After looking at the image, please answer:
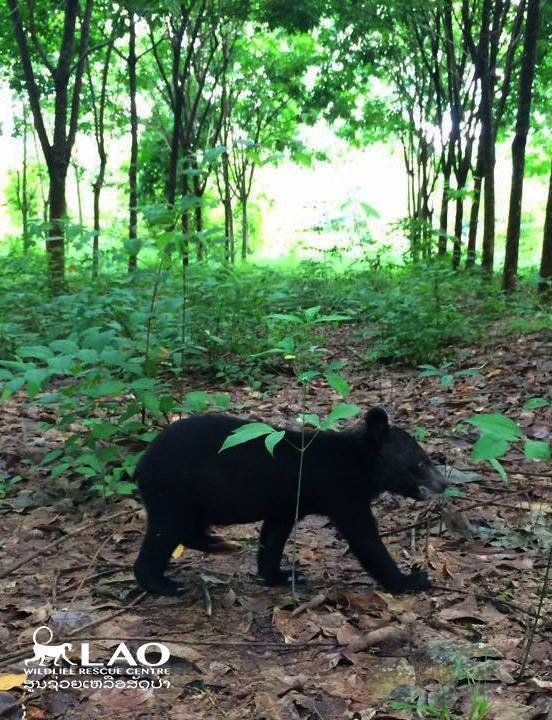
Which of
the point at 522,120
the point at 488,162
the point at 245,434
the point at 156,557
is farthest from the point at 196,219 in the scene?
the point at 245,434

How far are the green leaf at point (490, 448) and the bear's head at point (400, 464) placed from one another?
4.75 feet

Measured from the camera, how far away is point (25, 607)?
3432mm

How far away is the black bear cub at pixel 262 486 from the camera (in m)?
3.50

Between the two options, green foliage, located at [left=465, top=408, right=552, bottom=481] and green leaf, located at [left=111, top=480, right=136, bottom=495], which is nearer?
green foliage, located at [left=465, top=408, right=552, bottom=481]

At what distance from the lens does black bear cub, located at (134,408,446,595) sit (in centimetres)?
350

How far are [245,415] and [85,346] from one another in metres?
2.38

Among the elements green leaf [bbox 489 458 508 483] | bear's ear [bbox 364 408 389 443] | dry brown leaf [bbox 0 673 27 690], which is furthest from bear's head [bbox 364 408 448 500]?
dry brown leaf [bbox 0 673 27 690]

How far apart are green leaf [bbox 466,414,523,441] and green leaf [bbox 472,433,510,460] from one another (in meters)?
0.02

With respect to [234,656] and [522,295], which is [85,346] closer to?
[234,656]

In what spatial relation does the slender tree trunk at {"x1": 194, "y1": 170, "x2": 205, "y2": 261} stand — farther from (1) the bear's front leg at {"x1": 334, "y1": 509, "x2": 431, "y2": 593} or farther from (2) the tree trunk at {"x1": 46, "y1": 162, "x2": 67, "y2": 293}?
(1) the bear's front leg at {"x1": 334, "y1": 509, "x2": 431, "y2": 593}

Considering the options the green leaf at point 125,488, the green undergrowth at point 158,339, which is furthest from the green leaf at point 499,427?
the green leaf at point 125,488

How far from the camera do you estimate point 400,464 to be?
3746 millimetres

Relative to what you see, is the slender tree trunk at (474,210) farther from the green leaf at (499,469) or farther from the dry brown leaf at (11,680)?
the dry brown leaf at (11,680)

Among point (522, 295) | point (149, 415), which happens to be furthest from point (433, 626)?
point (522, 295)
